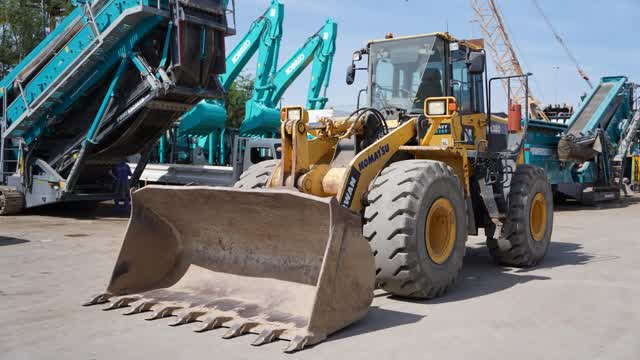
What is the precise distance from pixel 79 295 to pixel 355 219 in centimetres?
320

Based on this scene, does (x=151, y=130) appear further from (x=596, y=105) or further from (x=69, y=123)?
(x=596, y=105)

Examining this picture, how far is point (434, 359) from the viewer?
4328 millimetres

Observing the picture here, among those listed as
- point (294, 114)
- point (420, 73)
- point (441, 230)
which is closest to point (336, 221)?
point (441, 230)

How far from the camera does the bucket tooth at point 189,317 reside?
516 cm

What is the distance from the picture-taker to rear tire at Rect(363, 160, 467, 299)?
18.3 ft

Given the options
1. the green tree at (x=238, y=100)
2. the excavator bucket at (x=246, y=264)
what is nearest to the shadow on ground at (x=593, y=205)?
the excavator bucket at (x=246, y=264)

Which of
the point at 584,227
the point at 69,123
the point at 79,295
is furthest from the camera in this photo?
the point at 69,123

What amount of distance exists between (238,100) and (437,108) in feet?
113

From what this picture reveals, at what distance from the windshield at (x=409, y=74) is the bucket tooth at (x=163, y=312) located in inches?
145

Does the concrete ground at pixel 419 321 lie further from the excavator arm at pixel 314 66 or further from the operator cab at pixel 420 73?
the excavator arm at pixel 314 66

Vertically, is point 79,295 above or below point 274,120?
below

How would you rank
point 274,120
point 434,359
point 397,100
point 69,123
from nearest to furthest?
point 434,359
point 397,100
point 69,123
point 274,120

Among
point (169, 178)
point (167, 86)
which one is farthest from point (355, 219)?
point (169, 178)

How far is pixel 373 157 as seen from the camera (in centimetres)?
624
